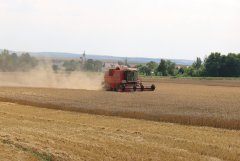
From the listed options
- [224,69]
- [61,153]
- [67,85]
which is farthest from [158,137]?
[224,69]

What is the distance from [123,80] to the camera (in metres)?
42.3

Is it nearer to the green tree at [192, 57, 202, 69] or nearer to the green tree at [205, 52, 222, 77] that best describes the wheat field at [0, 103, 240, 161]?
the green tree at [205, 52, 222, 77]

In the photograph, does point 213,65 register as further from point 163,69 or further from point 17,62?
point 17,62

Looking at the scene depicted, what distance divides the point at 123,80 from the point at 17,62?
118ft

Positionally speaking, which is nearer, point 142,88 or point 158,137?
point 158,137

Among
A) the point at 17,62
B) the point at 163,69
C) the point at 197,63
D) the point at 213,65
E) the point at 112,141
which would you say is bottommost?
the point at 163,69

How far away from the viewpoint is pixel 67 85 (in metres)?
51.1

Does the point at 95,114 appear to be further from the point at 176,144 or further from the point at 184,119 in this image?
the point at 176,144

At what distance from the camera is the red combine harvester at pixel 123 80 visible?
42.1 meters

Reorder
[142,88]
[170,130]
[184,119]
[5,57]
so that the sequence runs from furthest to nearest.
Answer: [5,57] → [142,88] → [184,119] → [170,130]

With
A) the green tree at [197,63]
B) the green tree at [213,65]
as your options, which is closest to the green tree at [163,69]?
the green tree at [197,63]

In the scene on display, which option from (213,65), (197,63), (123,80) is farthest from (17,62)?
(197,63)

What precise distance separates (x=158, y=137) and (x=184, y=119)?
561cm

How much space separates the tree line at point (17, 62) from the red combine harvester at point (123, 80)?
26716 mm
